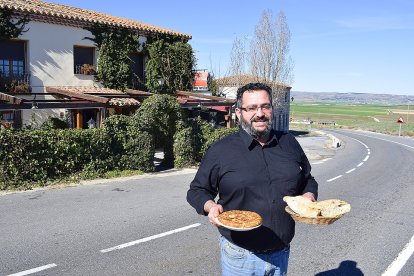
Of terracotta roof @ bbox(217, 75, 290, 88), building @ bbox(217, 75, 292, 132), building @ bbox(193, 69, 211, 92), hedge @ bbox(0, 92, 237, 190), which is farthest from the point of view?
terracotta roof @ bbox(217, 75, 290, 88)

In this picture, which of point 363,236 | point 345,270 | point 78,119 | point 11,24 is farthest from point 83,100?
point 345,270

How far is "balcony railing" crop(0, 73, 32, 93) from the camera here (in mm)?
16422

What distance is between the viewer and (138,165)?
541 inches

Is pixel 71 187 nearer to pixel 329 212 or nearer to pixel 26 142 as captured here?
pixel 26 142

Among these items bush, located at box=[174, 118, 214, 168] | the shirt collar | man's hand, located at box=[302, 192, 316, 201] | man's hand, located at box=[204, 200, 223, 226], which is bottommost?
bush, located at box=[174, 118, 214, 168]

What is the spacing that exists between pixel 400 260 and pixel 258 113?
15.4ft

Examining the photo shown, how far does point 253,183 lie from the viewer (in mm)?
2910

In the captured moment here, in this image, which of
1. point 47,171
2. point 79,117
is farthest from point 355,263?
point 79,117

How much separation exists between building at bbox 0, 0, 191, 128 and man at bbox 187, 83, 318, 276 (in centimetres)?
1222

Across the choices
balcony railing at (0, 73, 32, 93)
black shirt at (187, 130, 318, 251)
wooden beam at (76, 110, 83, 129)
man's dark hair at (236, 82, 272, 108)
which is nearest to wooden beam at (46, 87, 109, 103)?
balcony railing at (0, 73, 32, 93)

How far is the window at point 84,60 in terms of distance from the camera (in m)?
19.3

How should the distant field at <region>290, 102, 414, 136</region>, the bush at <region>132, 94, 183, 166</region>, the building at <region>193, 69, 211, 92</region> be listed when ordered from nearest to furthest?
the bush at <region>132, 94, 183, 166</region>, the building at <region>193, 69, 211, 92</region>, the distant field at <region>290, 102, 414, 136</region>

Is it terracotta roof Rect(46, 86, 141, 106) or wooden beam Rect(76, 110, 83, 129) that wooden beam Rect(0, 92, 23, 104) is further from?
wooden beam Rect(76, 110, 83, 129)

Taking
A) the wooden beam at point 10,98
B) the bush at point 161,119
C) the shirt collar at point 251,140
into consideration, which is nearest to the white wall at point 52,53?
the wooden beam at point 10,98
